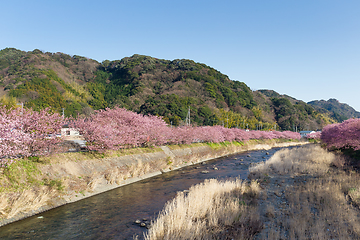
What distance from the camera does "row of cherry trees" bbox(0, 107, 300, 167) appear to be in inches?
495

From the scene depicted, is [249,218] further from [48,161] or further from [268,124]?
[268,124]

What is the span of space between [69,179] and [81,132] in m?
6.32

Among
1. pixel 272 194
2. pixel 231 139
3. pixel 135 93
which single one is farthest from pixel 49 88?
pixel 272 194

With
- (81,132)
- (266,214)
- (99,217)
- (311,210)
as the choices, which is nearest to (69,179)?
(99,217)

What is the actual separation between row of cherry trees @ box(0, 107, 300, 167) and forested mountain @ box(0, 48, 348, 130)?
60.4m

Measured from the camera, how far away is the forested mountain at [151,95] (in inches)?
4380

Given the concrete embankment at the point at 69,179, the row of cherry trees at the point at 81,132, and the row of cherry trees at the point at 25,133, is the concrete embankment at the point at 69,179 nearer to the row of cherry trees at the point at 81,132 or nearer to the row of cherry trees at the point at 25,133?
the row of cherry trees at the point at 25,133

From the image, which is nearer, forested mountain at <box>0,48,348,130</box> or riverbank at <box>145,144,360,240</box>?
riverbank at <box>145,144,360,240</box>

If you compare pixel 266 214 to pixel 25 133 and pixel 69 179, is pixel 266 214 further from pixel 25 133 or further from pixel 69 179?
pixel 25 133

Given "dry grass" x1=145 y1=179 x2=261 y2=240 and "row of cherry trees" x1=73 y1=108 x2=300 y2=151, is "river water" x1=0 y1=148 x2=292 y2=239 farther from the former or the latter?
"row of cherry trees" x1=73 y1=108 x2=300 y2=151

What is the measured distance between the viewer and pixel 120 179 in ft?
61.8

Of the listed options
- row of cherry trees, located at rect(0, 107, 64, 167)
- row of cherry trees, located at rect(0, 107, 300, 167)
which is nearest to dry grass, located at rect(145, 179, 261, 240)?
row of cherry trees, located at rect(0, 107, 64, 167)

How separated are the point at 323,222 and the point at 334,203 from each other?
2942mm

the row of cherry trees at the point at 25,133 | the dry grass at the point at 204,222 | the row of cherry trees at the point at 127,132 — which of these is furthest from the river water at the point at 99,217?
the row of cherry trees at the point at 127,132
